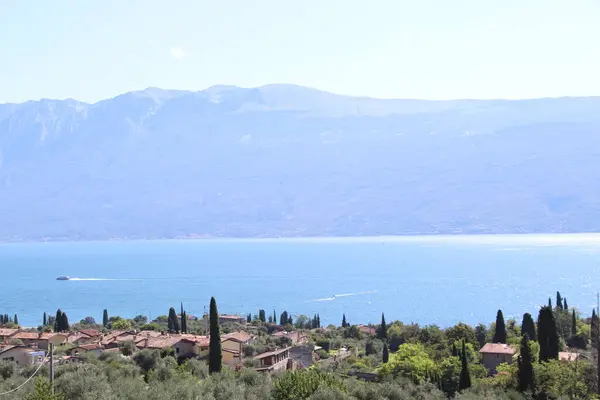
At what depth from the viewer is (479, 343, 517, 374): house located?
40.3 meters

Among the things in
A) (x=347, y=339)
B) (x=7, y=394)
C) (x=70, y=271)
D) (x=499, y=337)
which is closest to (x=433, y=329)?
(x=499, y=337)

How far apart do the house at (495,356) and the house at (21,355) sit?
80.4 feet

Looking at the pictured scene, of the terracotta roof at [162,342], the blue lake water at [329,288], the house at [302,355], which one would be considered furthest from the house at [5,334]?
the blue lake water at [329,288]

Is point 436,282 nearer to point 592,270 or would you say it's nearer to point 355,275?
point 355,275

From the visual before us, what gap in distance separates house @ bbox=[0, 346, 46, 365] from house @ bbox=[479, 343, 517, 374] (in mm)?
24500

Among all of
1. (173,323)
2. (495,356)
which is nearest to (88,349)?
(173,323)

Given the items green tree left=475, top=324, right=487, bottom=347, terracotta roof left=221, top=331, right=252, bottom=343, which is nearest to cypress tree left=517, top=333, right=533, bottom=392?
terracotta roof left=221, top=331, right=252, bottom=343

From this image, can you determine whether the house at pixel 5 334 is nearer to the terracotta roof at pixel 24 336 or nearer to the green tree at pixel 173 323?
the terracotta roof at pixel 24 336

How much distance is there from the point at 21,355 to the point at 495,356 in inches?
1032

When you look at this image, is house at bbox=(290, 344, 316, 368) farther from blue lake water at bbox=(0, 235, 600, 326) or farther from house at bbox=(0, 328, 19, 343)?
blue lake water at bbox=(0, 235, 600, 326)

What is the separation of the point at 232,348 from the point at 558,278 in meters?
115

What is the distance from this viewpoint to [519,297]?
117m

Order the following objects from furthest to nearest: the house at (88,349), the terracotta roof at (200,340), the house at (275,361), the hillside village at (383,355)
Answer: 1. the terracotta roof at (200,340)
2. the house at (88,349)
3. the house at (275,361)
4. the hillside village at (383,355)

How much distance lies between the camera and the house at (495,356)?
40312 mm
